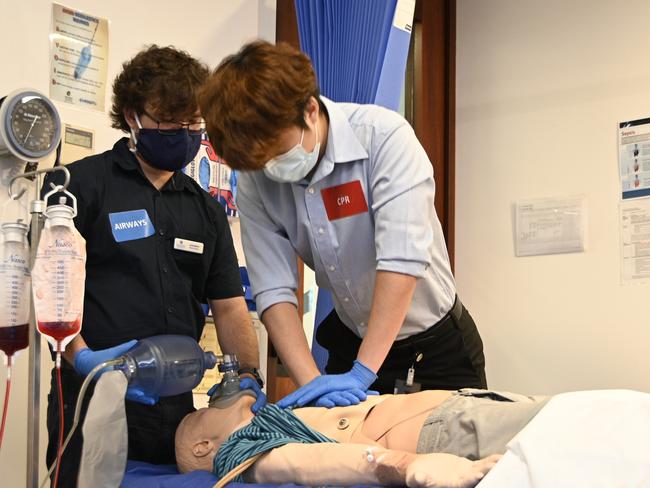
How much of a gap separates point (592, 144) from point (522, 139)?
0.99 feet

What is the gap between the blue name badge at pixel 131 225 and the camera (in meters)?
1.82

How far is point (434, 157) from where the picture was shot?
3590 millimetres

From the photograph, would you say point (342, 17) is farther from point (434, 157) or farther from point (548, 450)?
point (548, 450)

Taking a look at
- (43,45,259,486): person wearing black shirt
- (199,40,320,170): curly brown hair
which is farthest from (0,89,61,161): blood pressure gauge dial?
(199,40,320,170): curly brown hair

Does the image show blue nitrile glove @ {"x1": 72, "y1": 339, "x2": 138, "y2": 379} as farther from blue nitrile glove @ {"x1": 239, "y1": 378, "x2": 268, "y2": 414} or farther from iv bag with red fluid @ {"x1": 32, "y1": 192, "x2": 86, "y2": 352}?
blue nitrile glove @ {"x1": 239, "y1": 378, "x2": 268, "y2": 414}

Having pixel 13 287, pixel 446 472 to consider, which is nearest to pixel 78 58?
pixel 13 287

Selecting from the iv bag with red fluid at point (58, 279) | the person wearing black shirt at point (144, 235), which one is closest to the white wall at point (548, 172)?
the person wearing black shirt at point (144, 235)

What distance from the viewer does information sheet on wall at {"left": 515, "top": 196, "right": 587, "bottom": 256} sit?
326 cm

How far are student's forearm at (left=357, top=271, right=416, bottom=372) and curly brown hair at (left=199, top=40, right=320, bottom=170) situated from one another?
0.35m

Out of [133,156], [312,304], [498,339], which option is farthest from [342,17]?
[498,339]

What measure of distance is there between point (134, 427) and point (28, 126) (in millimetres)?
800

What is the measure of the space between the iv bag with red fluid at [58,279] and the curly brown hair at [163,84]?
0.40 metres

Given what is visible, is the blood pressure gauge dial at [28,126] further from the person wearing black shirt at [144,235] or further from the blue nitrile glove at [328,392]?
the blue nitrile glove at [328,392]

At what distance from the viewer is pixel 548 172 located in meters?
3.36
